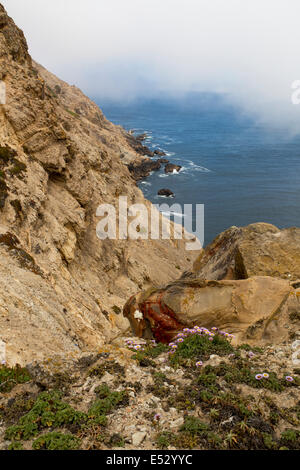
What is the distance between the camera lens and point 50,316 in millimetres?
15750

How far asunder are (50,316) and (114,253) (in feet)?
62.1

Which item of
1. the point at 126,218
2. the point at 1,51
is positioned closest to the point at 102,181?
the point at 126,218

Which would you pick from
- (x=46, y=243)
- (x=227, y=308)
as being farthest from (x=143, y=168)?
(x=227, y=308)

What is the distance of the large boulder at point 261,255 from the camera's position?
17141 mm

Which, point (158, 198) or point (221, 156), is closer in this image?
point (158, 198)

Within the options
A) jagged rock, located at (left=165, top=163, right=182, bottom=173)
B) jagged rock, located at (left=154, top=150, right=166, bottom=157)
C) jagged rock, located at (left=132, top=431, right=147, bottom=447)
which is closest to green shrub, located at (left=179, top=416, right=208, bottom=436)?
jagged rock, located at (left=132, top=431, right=147, bottom=447)

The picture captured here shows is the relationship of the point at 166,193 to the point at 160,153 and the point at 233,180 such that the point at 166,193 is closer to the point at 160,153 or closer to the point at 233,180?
the point at 233,180

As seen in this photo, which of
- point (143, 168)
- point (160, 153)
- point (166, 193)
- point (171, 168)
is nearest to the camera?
point (166, 193)

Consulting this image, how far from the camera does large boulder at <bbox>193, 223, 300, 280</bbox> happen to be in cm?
1714

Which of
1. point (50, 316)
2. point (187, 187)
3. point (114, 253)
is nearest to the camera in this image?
point (50, 316)

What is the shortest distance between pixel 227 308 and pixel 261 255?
17.7 ft

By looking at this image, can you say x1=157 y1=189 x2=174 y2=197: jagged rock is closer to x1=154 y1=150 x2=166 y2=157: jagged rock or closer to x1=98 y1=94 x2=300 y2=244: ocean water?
x1=98 y1=94 x2=300 y2=244: ocean water

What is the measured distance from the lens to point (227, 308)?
1341 centimetres

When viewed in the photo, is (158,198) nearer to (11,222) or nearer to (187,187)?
(187,187)
